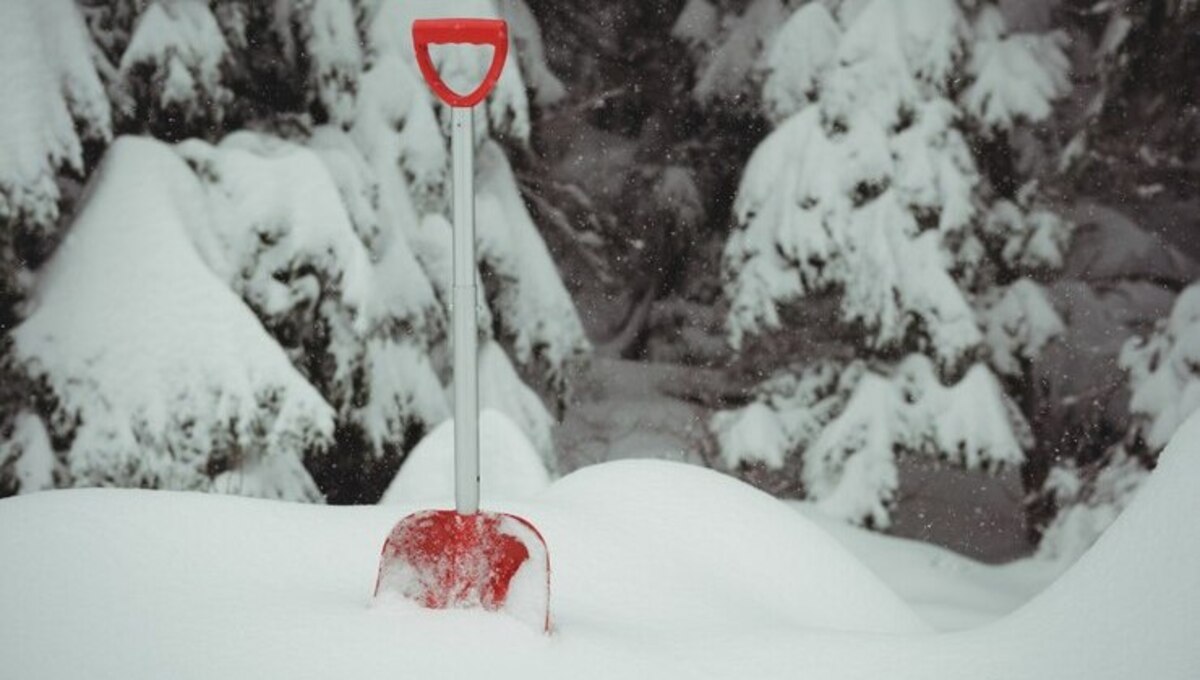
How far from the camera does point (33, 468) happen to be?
20.2 ft

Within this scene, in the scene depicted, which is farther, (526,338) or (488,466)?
(526,338)

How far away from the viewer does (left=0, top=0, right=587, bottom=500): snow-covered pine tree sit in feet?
20.2

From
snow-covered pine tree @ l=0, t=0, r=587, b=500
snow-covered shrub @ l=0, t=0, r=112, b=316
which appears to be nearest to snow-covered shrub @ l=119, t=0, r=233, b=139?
snow-covered pine tree @ l=0, t=0, r=587, b=500

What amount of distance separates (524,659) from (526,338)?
21.8 ft

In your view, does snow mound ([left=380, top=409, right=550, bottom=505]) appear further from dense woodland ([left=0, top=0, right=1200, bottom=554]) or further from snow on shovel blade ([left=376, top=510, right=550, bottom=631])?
dense woodland ([left=0, top=0, right=1200, bottom=554])

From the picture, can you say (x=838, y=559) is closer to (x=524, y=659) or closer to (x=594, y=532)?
(x=594, y=532)

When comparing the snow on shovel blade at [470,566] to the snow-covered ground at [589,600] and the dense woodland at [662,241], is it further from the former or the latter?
the dense woodland at [662,241]

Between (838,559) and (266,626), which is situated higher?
(266,626)

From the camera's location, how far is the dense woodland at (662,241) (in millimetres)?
6211

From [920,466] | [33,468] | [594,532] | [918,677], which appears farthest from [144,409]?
[920,466]

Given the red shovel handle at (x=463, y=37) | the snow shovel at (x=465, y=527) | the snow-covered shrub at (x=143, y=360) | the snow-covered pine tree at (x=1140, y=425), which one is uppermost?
the red shovel handle at (x=463, y=37)

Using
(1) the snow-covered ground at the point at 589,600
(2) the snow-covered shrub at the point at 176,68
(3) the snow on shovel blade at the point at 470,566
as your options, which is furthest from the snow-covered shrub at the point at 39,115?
(3) the snow on shovel blade at the point at 470,566

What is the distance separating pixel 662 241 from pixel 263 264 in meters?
6.12

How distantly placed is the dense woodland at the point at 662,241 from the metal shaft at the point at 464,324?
3.64m
